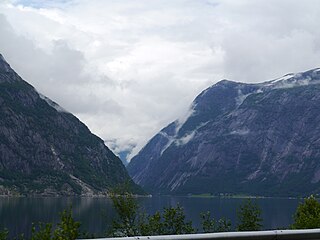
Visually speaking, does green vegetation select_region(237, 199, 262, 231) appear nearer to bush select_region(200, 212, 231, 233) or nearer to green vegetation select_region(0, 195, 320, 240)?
green vegetation select_region(0, 195, 320, 240)

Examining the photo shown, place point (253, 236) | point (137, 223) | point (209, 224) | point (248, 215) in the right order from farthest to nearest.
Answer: point (209, 224) < point (248, 215) < point (137, 223) < point (253, 236)

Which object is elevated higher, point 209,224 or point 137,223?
point 209,224

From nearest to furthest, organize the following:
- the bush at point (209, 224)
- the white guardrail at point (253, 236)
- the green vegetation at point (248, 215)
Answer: the white guardrail at point (253, 236)
the green vegetation at point (248, 215)
the bush at point (209, 224)

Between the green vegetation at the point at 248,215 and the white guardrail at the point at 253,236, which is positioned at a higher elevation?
the green vegetation at the point at 248,215

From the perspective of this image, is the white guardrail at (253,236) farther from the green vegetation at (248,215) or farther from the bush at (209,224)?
the bush at (209,224)

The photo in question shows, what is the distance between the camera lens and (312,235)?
39.5 ft

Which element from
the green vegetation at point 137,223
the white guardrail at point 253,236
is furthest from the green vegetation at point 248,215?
the white guardrail at point 253,236

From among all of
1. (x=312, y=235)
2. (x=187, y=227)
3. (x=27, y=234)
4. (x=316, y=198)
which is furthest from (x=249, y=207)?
(x=27, y=234)

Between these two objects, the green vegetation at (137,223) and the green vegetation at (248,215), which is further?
the green vegetation at (248,215)

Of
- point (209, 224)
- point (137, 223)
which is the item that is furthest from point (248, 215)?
point (137, 223)

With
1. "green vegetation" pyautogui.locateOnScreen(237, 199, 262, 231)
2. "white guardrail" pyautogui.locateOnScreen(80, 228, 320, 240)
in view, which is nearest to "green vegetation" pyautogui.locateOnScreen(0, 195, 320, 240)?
"green vegetation" pyautogui.locateOnScreen(237, 199, 262, 231)

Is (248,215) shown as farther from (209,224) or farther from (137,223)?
(137,223)

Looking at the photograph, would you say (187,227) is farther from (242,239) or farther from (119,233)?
(242,239)

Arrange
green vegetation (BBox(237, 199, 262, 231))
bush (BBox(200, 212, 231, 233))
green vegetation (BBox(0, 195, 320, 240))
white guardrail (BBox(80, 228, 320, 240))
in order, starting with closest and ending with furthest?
white guardrail (BBox(80, 228, 320, 240)) → green vegetation (BBox(0, 195, 320, 240)) → green vegetation (BBox(237, 199, 262, 231)) → bush (BBox(200, 212, 231, 233))
